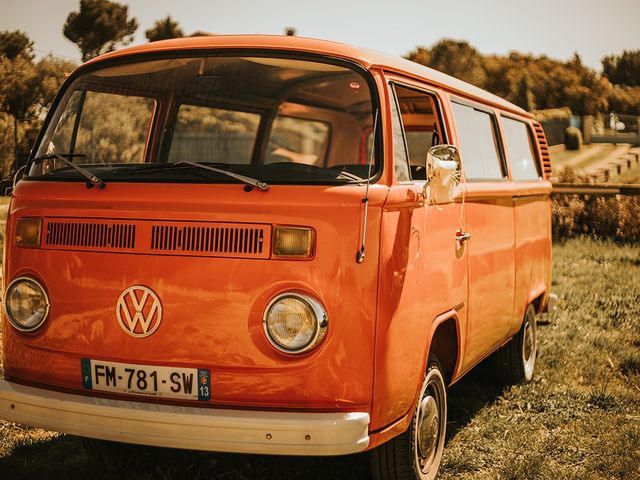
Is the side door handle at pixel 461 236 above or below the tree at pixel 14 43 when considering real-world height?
below

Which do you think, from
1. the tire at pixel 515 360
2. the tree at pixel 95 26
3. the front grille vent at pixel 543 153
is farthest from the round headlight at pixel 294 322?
the tree at pixel 95 26

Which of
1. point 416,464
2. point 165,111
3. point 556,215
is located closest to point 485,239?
point 416,464

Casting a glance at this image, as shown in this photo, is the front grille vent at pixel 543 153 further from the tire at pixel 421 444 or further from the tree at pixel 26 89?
the tree at pixel 26 89

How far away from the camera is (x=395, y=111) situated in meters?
3.97

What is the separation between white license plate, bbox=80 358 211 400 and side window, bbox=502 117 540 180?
336 centimetres

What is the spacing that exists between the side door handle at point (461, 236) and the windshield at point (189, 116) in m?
0.71

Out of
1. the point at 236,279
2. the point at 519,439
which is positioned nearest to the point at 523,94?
the point at 519,439

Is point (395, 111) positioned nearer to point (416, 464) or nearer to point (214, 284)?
point (214, 284)

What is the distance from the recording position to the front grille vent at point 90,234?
3.72 m

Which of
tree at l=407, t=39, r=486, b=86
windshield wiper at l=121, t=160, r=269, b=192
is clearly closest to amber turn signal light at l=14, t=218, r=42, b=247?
windshield wiper at l=121, t=160, r=269, b=192

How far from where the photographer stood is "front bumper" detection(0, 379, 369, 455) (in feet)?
10.9

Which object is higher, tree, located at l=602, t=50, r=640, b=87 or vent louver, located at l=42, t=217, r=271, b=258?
tree, located at l=602, t=50, r=640, b=87

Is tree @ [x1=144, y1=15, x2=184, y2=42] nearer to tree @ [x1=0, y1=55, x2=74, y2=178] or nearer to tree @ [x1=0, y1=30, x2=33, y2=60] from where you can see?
tree @ [x1=0, y1=30, x2=33, y2=60]

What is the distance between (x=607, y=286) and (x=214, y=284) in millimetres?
7990
